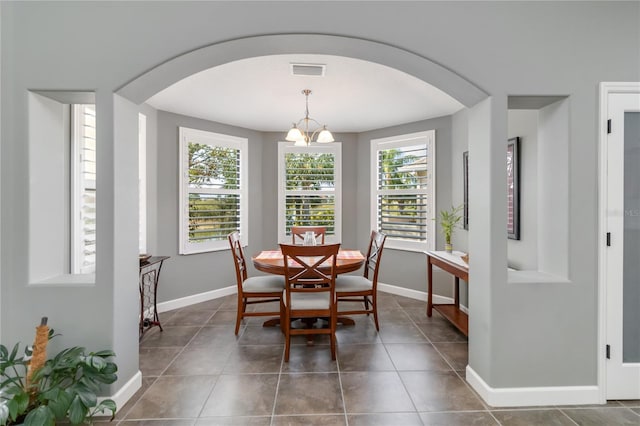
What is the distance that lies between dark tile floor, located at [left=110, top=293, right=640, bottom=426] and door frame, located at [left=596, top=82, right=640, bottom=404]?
0.38 m

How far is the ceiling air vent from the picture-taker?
102 inches

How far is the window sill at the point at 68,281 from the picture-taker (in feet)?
6.28

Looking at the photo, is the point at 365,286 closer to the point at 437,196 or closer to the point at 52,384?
the point at 437,196

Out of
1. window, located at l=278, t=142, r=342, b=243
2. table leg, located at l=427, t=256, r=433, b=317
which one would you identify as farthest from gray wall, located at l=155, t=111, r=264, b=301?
table leg, located at l=427, t=256, r=433, b=317

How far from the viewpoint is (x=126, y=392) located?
2004mm

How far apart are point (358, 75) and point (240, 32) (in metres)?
1.25

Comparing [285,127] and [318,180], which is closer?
[285,127]

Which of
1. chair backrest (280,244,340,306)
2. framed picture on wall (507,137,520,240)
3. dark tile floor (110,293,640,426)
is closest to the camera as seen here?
dark tile floor (110,293,640,426)

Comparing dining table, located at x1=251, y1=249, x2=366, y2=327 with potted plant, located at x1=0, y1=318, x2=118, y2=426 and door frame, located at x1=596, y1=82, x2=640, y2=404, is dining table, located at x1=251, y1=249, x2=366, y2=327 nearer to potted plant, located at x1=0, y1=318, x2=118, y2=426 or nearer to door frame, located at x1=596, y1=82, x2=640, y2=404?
potted plant, located at x1=0, y1=318, x2=118, y2=426

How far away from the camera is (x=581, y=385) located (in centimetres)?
198

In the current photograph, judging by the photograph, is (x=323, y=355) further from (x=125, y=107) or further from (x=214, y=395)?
(x=125, y=107)

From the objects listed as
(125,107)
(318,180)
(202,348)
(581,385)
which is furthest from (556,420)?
(318,180)

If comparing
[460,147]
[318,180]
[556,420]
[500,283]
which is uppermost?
[460,147]

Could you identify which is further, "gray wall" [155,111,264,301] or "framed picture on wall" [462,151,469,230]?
"gray wall" [155,111,264,301]
